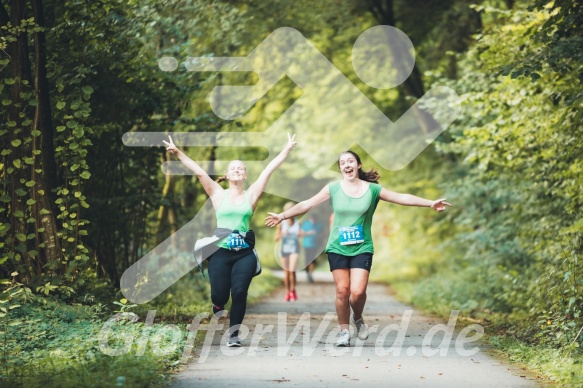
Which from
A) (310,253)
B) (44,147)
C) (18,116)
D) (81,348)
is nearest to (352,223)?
(81,348)

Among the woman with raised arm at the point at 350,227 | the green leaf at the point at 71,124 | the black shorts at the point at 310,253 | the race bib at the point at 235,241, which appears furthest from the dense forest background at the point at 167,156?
the black shorts at the point at 310,253

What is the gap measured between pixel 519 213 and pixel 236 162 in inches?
343

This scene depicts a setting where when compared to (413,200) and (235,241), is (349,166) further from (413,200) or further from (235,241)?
(235,241)

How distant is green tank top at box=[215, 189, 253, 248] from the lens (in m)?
9.88

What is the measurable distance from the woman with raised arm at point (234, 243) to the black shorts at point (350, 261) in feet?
2.94

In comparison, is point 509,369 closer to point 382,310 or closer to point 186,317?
point 186,317

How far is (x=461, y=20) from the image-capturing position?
919 inches

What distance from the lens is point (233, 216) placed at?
9.91 m

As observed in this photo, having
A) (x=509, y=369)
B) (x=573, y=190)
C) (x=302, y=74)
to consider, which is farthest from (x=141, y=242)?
(x=302, y=74)

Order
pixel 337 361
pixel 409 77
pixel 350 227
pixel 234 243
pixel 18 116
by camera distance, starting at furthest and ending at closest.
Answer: pixel 409 77
pixel 18 116
pixel 350 227
pixel 234 243
pixel 337 361

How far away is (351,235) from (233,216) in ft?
4.37

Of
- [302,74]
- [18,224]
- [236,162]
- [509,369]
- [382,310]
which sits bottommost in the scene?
[382,310]

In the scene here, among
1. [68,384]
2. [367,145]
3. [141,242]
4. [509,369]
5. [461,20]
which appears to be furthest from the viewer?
[367,145]

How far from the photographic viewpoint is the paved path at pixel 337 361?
25.5ft
